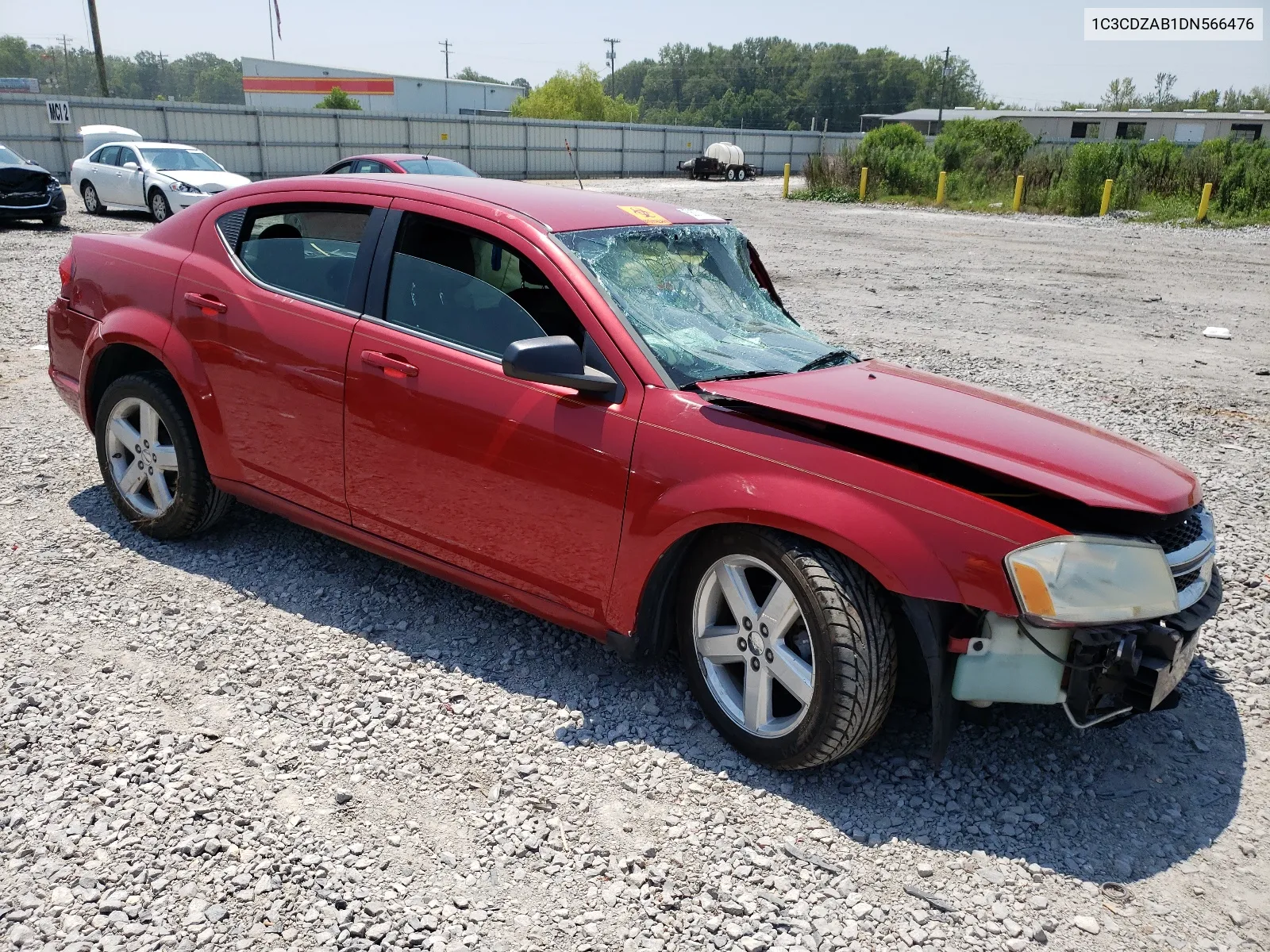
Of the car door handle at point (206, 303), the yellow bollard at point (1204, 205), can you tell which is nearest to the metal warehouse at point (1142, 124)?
the yellow bollard at point (1204, 205)

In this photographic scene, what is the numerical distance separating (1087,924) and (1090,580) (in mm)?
Answer: 910

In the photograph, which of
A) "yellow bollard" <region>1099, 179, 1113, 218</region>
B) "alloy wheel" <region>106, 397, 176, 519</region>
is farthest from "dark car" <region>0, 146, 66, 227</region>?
"yellow bollard" <region>1099, 179, 1113, 218</region>

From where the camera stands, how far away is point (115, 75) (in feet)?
603

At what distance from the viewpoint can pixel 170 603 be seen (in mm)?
4207

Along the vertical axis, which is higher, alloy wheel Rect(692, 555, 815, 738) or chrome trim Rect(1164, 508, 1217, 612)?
chrome trim Rect(1164, 508, 1217, 612)

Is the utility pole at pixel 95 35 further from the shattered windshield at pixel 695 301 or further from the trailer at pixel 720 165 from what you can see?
the shattered windshield at pixel 695 301

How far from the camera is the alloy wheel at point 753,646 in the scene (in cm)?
306

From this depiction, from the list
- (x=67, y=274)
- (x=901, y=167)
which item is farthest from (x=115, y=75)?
(x=67, y=274)

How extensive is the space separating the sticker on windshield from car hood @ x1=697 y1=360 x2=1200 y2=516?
928mm

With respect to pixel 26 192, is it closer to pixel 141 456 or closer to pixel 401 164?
pixel 401 164

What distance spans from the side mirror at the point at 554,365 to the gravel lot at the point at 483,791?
117 cm

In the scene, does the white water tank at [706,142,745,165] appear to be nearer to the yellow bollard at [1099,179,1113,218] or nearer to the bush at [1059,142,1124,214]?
the bush at [1059,142,1124,214]

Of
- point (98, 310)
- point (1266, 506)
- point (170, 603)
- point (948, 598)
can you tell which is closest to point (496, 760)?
point (948, 598)

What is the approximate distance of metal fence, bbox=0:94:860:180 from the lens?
95.3 ft
